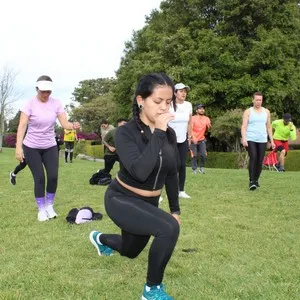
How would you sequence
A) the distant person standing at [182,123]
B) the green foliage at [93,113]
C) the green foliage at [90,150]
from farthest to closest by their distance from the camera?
1. the green foliage at [93,113]
2. the green foliage at [90,150]
3. the distant person standing at [182,123]

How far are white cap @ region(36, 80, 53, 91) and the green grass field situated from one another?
1835 millimetres

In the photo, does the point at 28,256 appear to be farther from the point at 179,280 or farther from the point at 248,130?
the point at 248,130

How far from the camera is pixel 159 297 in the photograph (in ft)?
9.82

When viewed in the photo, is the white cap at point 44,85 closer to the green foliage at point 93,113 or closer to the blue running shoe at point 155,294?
the blue running shoe at point 155,294

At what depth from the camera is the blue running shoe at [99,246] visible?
4.16m

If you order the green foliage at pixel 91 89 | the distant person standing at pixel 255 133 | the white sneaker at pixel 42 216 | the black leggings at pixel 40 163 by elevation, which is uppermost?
the green foliage at pixel 91 89

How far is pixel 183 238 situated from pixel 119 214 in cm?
196

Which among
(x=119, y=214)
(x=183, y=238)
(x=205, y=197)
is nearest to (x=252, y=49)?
(x=205, y=197)

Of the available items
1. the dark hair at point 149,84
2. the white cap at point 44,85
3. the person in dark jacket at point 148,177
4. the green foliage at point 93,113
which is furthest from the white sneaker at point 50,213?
the green foliage at point 93,113

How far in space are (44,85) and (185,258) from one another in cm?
307

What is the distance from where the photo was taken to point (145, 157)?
115 inches

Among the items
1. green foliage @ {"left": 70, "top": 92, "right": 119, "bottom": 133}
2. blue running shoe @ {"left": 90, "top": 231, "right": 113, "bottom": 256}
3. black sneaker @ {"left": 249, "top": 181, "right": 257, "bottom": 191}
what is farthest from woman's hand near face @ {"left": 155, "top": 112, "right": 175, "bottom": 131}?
green foliage @ {"left": 70, "top": 92, "right": 119, "bottom": 133}

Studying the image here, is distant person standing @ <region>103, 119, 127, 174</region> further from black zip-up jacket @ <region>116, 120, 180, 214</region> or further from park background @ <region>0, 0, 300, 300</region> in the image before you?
black zip-up jacket @ <region>116, 120, 180, 214</region>

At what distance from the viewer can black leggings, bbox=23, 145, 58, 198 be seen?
610cm
